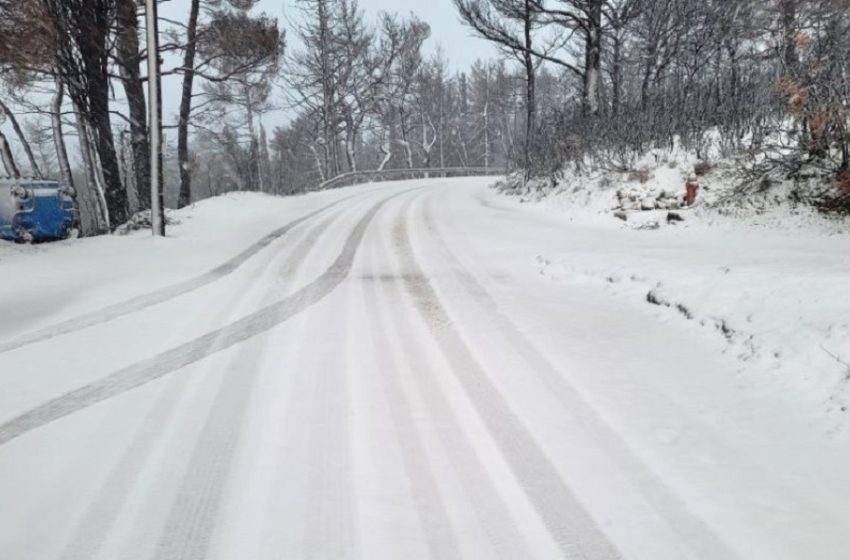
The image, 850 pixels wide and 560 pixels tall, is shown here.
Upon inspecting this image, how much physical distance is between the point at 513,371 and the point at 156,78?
9668 mm

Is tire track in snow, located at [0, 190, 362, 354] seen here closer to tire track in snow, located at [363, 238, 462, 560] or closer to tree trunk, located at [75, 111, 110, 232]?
tire track in snow, located at [363, 238, 462, 560]

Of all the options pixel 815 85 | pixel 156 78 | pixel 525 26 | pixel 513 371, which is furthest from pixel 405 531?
pixel 525 26

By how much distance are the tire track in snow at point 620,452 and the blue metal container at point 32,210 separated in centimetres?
833

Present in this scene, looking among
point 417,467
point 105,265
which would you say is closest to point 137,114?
point 105,265

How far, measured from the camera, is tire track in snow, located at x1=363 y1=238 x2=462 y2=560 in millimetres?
2281

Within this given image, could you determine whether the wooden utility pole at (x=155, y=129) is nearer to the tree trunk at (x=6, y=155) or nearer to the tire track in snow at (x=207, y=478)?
the tire track in snow at (x=207, y=478)

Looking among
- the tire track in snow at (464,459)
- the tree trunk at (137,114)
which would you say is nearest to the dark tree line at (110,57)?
the tree trunk at (137,114)

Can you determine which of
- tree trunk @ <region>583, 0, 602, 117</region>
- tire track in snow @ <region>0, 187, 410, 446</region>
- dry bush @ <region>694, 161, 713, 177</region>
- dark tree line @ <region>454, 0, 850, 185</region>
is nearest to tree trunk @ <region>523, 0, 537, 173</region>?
dark tree line @ <region>454, 0, 850, 185</region>

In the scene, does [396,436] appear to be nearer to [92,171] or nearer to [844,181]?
[844,181]

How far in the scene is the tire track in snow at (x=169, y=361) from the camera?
3.33 metres

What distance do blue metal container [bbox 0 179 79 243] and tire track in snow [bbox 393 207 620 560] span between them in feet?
26.4

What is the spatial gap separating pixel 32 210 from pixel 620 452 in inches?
400

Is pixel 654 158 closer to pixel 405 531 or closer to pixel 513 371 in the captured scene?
pixel 513 371

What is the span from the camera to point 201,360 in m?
4.26
